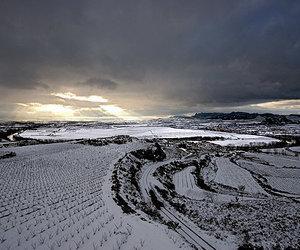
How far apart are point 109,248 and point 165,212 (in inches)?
398

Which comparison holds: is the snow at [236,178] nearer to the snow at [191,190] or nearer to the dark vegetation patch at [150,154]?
the snow at [191,190]

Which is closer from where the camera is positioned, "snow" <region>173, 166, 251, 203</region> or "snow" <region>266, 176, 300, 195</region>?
"snow" <region>173, 166, 251, 203</region>

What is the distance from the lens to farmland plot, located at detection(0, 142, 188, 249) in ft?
56.0

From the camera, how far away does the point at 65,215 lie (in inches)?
839

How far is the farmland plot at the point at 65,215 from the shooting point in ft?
56.0

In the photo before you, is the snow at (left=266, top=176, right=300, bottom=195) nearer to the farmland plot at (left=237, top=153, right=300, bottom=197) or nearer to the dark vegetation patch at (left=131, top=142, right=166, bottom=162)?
the farmland plot at (left=237, top=153, right=300, bottom=197)

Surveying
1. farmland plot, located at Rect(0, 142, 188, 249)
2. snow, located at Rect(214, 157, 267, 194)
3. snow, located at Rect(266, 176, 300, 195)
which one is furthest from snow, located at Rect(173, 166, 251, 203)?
farmland plot, located at Rect(0, 142, 188, 249)

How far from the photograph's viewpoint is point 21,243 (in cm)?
1633

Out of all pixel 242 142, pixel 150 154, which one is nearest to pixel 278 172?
pixel 150 154

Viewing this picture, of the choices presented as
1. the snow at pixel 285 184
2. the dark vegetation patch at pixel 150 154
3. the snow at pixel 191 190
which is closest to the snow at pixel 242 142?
the dark vegetation patch at pixel 150 154

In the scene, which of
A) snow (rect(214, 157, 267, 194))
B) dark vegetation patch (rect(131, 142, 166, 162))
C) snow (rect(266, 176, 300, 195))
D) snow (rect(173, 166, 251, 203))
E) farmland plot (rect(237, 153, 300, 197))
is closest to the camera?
snow (rect(173, 166, 251, 203))

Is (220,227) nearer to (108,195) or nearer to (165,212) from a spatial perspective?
(165,212)

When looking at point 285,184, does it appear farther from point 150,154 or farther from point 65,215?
point 65,215

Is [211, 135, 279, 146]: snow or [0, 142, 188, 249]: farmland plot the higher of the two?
[0, 142, 188, 249]: farmland plot
